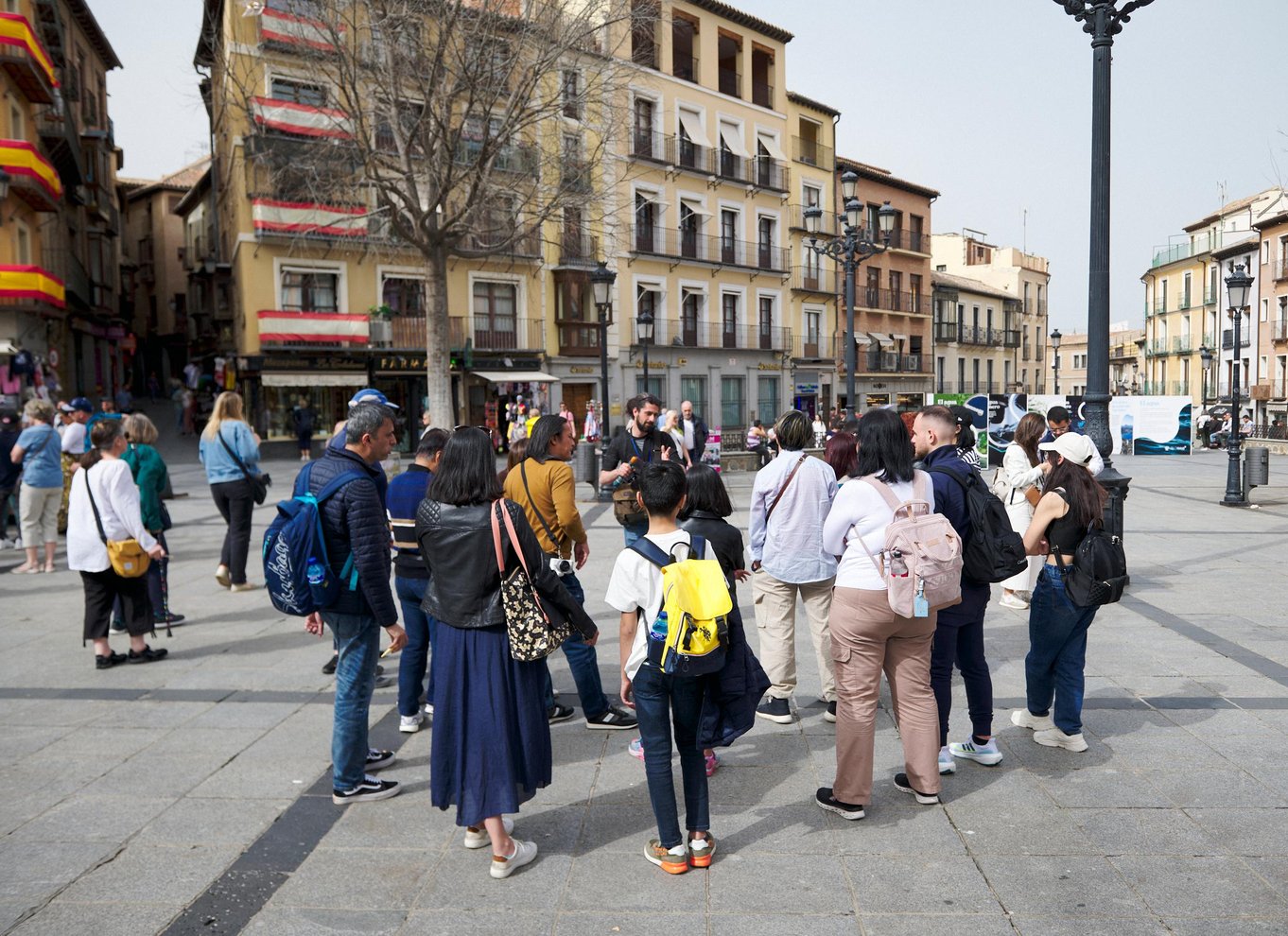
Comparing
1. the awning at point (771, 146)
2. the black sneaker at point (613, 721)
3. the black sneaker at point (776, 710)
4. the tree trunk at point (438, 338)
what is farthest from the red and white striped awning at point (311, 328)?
the black sneaker at point (776, 710)

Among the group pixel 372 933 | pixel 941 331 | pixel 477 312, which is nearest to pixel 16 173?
pixel 477 312

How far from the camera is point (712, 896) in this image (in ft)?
11.1

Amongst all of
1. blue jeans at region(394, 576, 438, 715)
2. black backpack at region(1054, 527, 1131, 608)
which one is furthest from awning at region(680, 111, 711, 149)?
black backpack at region(1054, 527, 1131, 608)

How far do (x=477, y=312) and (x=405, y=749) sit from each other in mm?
27656

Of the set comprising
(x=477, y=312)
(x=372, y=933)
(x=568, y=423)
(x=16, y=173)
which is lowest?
(x=372, y=933)

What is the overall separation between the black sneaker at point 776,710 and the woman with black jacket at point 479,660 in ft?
6.29

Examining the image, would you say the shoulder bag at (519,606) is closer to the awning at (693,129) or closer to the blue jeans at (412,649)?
the blue jeans at (412,649)

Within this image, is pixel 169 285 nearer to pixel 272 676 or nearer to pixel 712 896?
pixel 272 676

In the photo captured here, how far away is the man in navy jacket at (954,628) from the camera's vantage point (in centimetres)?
429

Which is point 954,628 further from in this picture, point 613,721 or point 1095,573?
point 613,721

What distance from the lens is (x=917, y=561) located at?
3715mm

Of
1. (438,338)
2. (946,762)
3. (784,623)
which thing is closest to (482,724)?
(784,623)

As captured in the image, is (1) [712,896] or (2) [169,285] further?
(2) [169,285]

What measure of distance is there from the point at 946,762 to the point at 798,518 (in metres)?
1.38
